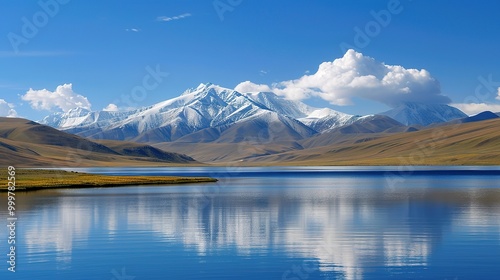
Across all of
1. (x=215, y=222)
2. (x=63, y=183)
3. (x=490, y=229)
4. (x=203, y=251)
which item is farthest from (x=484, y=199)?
(x=63, y=183)

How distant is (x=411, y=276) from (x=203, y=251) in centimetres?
1459

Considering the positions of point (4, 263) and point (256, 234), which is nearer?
point (4, 263)

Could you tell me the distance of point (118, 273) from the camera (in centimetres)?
3444

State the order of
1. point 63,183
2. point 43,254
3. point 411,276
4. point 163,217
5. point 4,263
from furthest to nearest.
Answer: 1. point 63,183
2. point 163,217
3. point 43,254
4. point 4,263
5. point 411,276

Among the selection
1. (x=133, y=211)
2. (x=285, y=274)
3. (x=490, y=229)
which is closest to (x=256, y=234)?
(x=285, y=274)

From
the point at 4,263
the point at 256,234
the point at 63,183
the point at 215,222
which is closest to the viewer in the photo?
the point at 4,263

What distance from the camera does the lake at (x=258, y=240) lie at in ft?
Answer: 113

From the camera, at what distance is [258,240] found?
46.1 m

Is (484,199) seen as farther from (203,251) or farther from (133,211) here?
(203,251)

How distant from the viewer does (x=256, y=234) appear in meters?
49.4

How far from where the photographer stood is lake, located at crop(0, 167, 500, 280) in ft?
113

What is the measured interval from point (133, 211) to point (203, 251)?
29.5m

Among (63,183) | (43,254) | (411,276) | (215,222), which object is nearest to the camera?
(411,276)

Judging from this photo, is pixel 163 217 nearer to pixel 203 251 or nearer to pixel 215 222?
pixel 215 222
